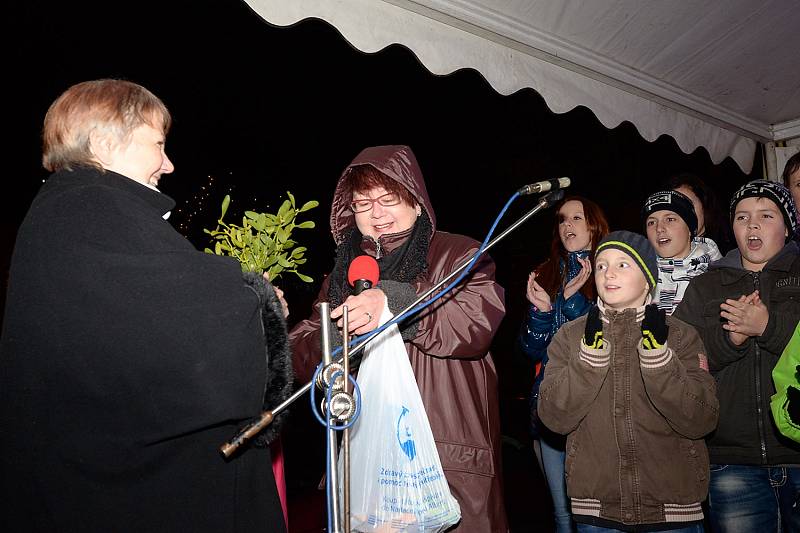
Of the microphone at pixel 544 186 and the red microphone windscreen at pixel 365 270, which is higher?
the microphone at pixel 544 186

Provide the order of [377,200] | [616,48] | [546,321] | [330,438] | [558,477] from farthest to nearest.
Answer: [616,48]
[546,321]
[558,477]
[377,200]
[330,438]

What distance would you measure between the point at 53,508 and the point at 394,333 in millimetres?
1041

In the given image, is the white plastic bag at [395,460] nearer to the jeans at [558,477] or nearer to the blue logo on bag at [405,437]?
the blue logo on bag at [405,437]

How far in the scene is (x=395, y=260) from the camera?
209cm

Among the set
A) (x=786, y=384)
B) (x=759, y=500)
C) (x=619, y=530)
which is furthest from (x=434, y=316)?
(x=759, y=500)

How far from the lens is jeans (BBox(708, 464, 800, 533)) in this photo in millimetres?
2156

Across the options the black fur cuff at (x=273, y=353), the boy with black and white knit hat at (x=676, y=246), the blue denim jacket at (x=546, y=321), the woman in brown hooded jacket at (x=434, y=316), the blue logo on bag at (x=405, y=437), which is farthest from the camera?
the blue denim jacket at (x=546, y=321)

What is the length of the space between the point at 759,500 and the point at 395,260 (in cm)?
170

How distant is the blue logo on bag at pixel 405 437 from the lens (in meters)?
1.71

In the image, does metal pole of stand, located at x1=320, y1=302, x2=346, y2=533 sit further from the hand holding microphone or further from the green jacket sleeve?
the green jacket sleeve

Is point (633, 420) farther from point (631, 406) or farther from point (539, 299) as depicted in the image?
point (539, 299)

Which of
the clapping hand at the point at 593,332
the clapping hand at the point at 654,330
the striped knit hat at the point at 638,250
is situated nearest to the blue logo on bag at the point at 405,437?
the clapping hand at the point at 593,332

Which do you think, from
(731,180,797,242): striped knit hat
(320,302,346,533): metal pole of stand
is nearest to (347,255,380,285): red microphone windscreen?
(320,302,346,533): metal pole of stand

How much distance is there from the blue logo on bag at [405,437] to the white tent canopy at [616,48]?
169 cm
